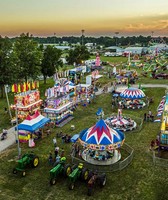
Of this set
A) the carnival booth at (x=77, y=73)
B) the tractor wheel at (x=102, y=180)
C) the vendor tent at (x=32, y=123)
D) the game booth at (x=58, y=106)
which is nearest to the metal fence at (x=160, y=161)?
the tractor wheel at (x=102, y=180)

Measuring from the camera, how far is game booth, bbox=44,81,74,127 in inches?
1150

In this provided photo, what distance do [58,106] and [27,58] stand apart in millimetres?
17023

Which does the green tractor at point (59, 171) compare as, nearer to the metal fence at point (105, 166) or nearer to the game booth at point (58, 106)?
the metal fence at point (105, 166)

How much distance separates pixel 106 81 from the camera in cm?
5469

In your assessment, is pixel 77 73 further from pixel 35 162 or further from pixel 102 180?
pixel 102 180

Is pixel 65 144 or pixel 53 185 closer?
pixel 53 185

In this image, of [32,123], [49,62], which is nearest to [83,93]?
[49,62]

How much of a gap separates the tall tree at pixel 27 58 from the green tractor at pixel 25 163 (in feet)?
85.4

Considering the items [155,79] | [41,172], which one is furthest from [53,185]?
[155,79]

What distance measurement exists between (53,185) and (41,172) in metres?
1.99

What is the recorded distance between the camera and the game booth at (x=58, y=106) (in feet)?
95.9

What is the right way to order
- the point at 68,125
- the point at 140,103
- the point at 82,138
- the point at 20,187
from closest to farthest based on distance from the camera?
1. the point at 20,187
2. the point at 82,138
3. the point at 68,125
4. the point at 140,103

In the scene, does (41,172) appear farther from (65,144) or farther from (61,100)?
(61,100)

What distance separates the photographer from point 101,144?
18.8m
